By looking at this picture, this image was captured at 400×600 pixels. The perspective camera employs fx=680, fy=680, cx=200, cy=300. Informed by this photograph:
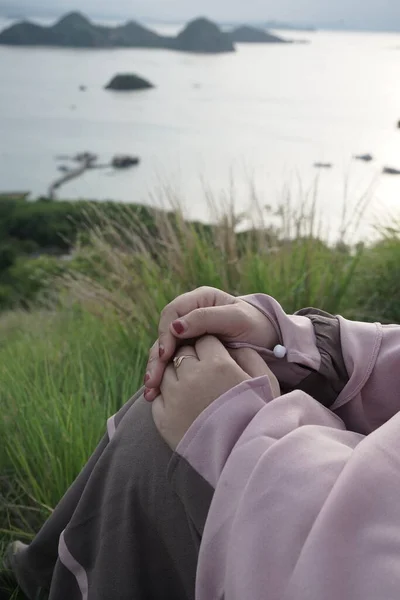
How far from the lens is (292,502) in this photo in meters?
0.60

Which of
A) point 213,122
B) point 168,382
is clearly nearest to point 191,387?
point 168,382

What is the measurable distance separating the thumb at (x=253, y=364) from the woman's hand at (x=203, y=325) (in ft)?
0.10

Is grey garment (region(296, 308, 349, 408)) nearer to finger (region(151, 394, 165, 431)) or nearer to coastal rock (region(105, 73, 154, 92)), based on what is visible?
finger (region(151, 394, 165, 431))

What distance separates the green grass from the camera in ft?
4.53

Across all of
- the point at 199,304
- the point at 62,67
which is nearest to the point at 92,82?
the point at 62,67

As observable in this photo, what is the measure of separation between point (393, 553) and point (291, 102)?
1438 centimetres

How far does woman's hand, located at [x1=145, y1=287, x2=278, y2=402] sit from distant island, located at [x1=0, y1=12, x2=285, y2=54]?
17.1 m

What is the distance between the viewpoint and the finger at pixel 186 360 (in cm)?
82

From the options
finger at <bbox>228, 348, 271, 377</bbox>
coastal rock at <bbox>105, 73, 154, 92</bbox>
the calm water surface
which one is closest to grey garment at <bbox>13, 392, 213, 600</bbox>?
finger at <bbox>228, 348, 271, 377</bbox>

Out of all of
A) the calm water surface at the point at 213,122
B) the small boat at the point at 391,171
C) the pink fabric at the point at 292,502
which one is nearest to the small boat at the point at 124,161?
the calm water surface at the point at 213,122

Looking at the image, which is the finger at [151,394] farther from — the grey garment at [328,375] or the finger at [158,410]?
the grey garment at [328,375]

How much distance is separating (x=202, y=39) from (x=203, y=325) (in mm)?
17915

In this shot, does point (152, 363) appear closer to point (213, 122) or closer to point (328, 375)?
point (328, 375)

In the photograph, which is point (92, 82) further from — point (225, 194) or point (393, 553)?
point (393, 553)
